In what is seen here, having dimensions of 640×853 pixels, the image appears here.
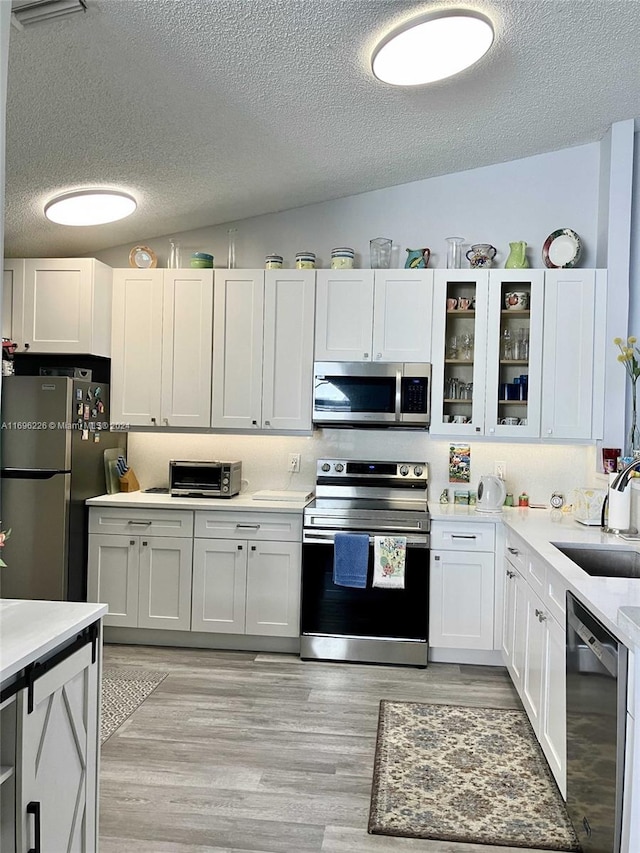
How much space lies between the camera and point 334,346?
13.7 feet

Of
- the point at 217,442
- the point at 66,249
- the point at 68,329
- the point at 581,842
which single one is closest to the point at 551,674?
the point at 581,842

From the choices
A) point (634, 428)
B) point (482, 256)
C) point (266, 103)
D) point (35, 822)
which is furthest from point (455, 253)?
point (35, 822)

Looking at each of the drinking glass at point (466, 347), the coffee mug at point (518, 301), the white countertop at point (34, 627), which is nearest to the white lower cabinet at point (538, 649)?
the drinking glass at point (466, 347)

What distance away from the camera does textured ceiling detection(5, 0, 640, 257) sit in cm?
238

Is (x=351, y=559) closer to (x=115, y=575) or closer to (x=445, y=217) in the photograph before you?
(x=115, y=575)

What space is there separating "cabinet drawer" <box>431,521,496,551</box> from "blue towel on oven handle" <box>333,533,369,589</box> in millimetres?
418

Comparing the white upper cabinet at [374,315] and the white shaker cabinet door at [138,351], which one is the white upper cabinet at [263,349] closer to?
the white upper cabinet at [374,315]

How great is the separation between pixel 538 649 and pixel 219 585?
77.3 inches

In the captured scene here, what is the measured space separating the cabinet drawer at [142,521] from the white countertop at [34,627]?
2.18 m

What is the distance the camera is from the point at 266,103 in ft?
9.83

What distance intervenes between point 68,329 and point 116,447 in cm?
84

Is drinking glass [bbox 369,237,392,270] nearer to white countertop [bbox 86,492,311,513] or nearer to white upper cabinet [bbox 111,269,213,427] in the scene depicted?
white upper cabinet [bbox 111,269,213,427]

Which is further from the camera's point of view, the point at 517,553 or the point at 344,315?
the point at 344,315

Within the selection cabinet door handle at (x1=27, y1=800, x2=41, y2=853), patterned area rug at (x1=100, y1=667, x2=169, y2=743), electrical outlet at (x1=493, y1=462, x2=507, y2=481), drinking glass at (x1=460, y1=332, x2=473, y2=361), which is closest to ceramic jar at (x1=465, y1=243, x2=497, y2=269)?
drinking glass at (x1=460, y1=332, x2=473, y2=361)
